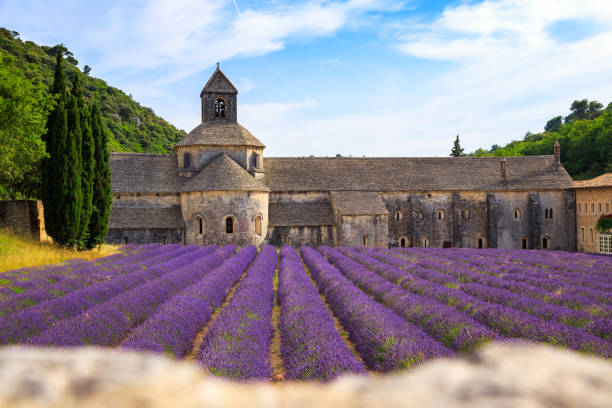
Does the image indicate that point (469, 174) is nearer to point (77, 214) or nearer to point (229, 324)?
point (77, 214)

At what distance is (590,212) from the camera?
114ft

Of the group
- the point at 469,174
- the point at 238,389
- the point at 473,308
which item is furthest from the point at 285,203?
the point at 238,389

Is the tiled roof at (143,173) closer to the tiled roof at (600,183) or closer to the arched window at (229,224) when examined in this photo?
the arched window at (229,224)

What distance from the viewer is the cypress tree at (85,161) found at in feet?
73.7

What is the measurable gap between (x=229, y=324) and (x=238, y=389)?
7666 millimetres

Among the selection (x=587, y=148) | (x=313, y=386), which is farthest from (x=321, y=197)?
(x=587, y=148)

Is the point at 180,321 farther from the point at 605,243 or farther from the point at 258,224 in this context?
the point at 605,243

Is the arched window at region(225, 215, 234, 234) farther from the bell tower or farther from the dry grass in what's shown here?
the bell tower

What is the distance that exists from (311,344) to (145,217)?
2816 centimetres

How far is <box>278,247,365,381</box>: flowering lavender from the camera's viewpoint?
6.15 meters

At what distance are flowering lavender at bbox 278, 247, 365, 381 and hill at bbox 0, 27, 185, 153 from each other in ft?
204

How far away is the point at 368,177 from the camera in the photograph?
125 feet

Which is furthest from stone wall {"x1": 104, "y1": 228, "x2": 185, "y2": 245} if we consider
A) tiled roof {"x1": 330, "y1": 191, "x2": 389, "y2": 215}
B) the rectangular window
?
the rectangular window

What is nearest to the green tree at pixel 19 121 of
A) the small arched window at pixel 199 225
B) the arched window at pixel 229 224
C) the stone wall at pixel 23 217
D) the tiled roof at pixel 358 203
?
the stone wall at pixel 23 217
